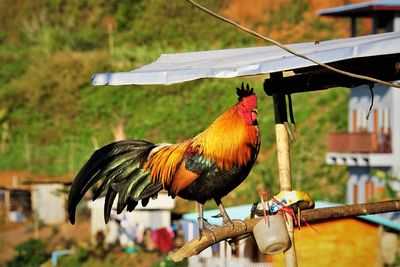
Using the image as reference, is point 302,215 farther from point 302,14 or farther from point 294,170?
point 302,14

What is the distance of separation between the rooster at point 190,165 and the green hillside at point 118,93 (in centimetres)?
2160

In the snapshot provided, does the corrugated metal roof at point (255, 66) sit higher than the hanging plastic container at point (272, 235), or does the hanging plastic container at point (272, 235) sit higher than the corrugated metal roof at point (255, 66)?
the corrugated metal roof at point (255, 66)

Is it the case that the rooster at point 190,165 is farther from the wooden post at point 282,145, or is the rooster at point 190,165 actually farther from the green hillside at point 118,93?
the green hillside at point 118,93

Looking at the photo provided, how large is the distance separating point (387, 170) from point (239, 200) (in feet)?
15.3

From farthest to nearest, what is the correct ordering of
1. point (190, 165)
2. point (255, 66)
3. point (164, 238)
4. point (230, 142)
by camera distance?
point (164, 238), point (190, 165), point (230, 142), point (255, 66)

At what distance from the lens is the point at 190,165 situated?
761 cm

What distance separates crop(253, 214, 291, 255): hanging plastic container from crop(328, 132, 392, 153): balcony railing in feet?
70.4

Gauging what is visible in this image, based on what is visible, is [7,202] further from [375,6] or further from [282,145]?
[282,145]

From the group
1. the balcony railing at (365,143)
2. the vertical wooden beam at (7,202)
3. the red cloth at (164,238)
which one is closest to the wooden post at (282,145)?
the red cloth at (164,238)

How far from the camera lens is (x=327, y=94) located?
36.2 metres

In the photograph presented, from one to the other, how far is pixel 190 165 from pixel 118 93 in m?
31.1

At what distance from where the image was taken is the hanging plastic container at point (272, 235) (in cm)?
736

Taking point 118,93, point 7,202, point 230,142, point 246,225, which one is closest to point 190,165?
point 230,142

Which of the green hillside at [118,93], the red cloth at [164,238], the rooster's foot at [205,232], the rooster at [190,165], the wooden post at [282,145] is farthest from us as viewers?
the green hillside at [118,93]
